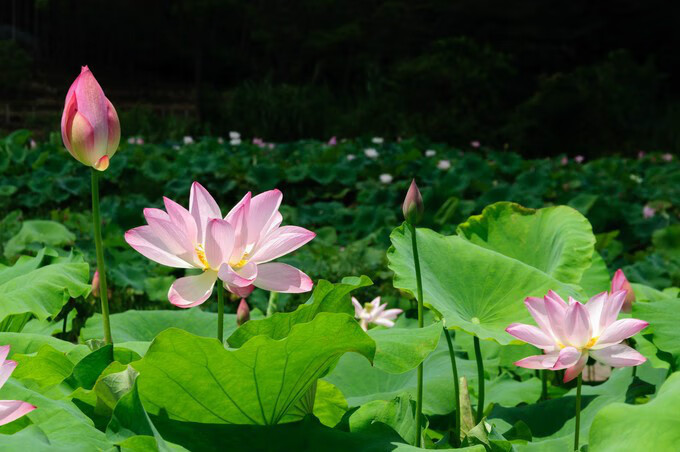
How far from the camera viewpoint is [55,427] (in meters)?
0.67

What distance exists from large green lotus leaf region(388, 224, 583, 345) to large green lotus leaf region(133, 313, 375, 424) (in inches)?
11.0

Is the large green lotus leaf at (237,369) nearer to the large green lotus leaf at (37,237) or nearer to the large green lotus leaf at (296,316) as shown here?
the large green lotus leaf at (296,316)

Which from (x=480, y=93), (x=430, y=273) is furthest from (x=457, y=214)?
(x=480, y=93)

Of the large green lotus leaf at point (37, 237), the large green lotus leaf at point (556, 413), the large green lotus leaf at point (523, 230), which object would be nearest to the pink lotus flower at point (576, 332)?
the large green lotus leaf at point (556, 413)

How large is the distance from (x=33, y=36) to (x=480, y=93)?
617 cm

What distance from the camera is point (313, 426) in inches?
29.8

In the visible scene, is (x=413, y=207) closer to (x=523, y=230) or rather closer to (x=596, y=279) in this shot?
(x=523, y=230)

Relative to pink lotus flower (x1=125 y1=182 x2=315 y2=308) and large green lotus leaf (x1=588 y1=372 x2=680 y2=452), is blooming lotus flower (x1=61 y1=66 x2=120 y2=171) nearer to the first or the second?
pink lotus flower (x1=125 y1=182 x2=315 y2=308)

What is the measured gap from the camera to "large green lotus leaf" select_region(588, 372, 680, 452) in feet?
2.18

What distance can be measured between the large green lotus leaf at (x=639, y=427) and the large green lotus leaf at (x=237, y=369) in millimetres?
214

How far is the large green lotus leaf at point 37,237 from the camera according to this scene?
118 inches

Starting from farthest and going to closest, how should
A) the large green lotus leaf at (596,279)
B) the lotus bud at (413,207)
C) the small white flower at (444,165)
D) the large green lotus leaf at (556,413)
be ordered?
the small white flower at (444,165), the large green lotus leaf at (596,279), the large green lotus leaf at (556,413), the lotus bud at (413,207)

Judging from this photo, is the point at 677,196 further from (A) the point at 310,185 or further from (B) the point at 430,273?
(B) the point at 430,273

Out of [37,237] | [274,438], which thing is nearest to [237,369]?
[274,438]
